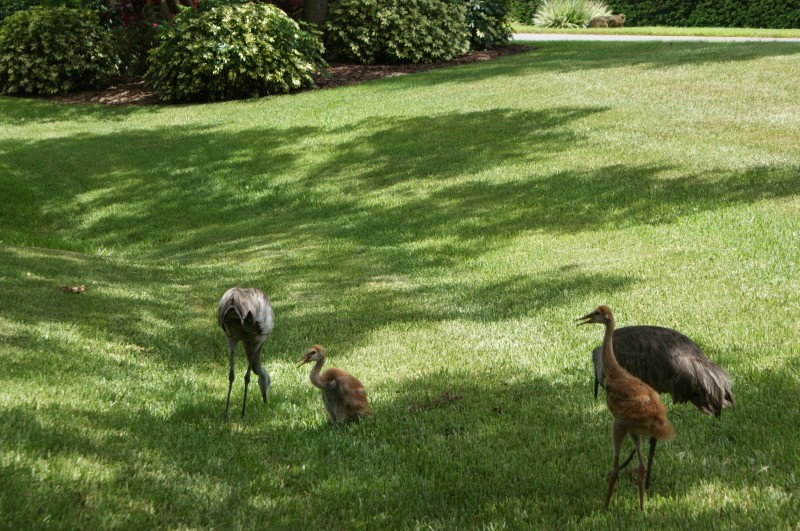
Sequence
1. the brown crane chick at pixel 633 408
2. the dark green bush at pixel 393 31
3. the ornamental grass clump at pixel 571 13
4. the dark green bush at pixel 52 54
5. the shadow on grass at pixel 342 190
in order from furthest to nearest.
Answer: the ornamental grass clump at pixel 571 13
the dark green bush at pixel 52 54
the dark green bush at pixel 393 31
the shadow on grass at pixel 342 190
the brown crane chick at pixel 633 408

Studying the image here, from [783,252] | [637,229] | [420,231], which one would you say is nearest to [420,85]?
[420,231]

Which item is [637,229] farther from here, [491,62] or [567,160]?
[491,62]

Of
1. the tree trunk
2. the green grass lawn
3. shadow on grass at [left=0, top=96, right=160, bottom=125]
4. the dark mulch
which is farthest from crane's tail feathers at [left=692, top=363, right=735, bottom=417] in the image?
the green grass lawn

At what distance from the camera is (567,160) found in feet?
53.9

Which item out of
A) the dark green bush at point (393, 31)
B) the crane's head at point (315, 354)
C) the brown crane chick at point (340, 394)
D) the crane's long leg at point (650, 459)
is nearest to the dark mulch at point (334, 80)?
the dark green bush at point (393, 31)

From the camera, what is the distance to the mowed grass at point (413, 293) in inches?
213

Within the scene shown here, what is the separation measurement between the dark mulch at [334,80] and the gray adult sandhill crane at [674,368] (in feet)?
71.4

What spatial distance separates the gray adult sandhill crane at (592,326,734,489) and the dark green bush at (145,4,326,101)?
69.1 feet

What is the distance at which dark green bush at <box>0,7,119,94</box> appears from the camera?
92.5ft

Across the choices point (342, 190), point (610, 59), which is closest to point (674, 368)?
point (342, 190)

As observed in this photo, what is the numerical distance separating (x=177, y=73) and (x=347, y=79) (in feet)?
16.6

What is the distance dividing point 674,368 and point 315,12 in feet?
83.8

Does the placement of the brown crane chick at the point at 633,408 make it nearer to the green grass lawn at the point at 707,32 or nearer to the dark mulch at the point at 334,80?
the dark mulch at the point at 334,80

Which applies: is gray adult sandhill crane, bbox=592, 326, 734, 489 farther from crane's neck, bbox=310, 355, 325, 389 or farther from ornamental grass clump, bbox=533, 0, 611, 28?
ornamental grass clump, bbox=533, 0, 611, 28
